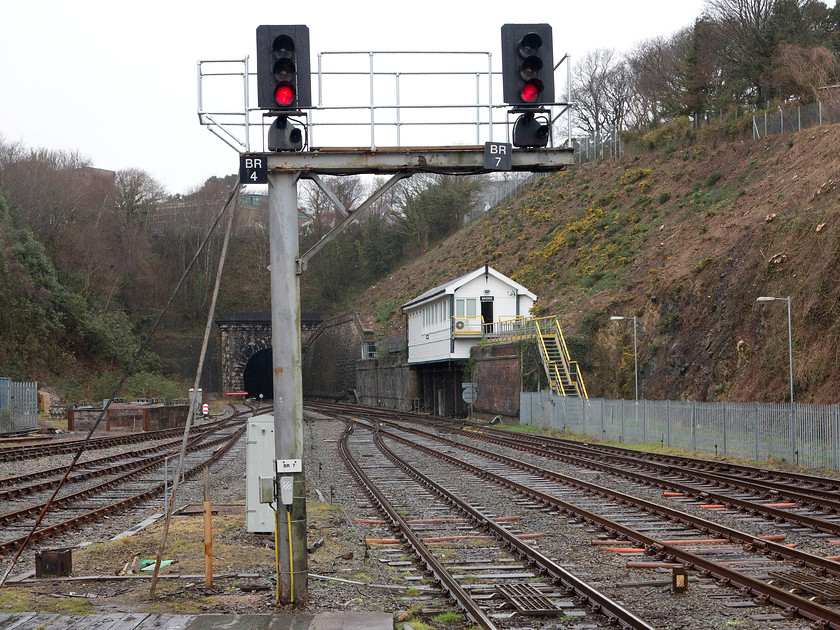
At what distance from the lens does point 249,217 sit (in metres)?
97.2

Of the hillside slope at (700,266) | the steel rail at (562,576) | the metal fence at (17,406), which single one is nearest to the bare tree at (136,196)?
the hillside slope at (700,266)

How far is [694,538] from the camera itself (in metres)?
11.6

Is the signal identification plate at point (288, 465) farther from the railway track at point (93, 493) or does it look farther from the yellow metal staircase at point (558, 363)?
the yellow metal staircase at point (558, 363)

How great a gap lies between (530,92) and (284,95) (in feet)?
7.63

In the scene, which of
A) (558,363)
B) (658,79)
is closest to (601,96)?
(658,79)

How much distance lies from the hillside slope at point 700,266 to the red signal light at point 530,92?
62.4 ft

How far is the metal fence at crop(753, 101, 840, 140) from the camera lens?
145ft

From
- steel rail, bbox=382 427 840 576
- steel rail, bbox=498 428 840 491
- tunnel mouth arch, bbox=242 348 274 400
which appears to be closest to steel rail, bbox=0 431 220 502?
steel rail, bbox=382 427 840 576

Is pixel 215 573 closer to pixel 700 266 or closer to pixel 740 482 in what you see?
pixel 740 482

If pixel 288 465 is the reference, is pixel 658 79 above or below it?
above

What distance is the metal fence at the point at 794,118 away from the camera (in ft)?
145

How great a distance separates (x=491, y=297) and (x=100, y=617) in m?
40.9

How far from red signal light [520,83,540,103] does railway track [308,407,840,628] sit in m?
5.13

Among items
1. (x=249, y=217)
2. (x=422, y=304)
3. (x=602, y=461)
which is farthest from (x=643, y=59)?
(x=602, y=461)
